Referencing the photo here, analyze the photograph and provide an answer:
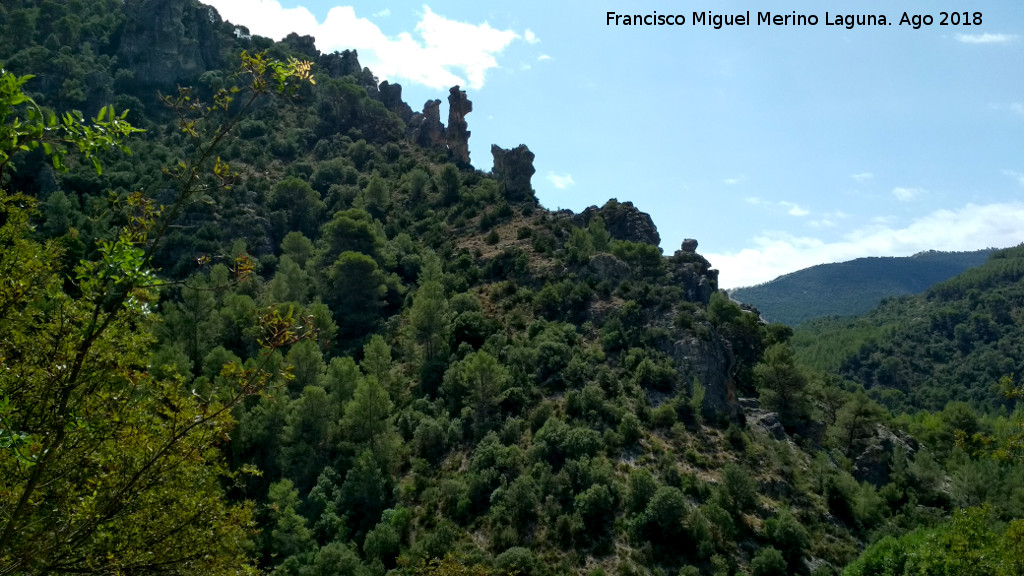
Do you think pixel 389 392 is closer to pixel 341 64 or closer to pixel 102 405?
pixel 102 405

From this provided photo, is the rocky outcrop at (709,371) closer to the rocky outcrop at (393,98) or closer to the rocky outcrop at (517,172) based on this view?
the rocky outcrop at (517,172)

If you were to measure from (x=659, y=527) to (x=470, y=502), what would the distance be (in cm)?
1133

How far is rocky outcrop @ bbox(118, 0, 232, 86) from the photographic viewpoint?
96125 mm

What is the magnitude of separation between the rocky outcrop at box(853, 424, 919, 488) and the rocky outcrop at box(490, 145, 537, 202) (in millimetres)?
49682

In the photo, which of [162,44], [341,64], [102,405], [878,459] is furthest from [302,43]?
[102,405]

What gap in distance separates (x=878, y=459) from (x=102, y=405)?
50680 millimetres

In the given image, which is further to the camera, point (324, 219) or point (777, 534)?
point (324, 219)

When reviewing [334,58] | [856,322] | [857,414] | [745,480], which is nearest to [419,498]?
[745,480]

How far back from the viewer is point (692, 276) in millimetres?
62938

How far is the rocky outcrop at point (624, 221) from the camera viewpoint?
76750 mm

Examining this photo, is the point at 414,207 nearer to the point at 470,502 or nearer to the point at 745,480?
the point at 470,502

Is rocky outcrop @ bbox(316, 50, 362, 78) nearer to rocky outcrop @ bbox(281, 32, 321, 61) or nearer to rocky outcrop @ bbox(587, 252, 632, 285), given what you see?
rocky outcrop @ bbox(281, 32, 321, 61)

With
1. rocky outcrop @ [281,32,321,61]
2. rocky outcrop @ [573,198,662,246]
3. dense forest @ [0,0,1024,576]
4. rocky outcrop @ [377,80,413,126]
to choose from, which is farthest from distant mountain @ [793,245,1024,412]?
rocky outcrop @ [281,32,321,61]

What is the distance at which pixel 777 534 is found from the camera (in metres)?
34.4
